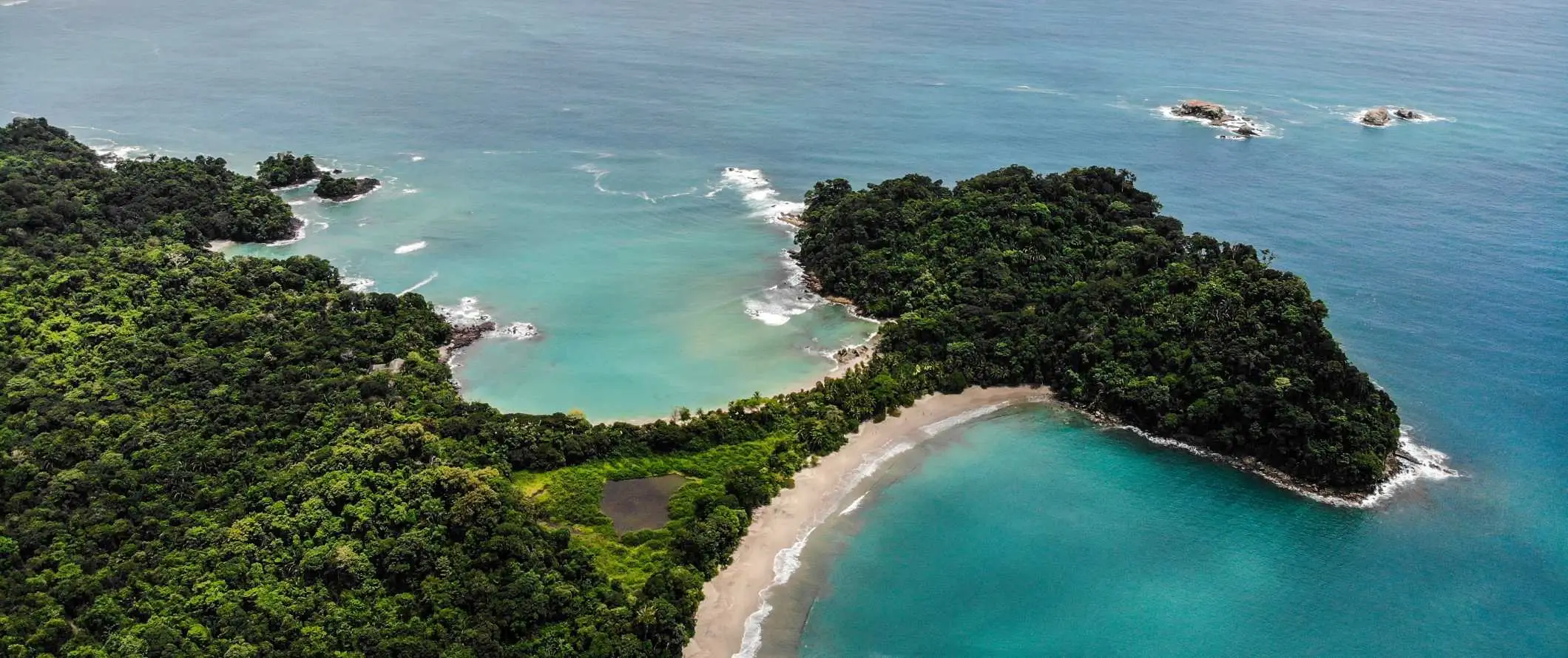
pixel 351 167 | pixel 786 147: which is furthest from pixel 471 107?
pixel 786 147

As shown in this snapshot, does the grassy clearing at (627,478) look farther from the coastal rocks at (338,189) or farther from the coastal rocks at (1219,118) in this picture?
the coastal rocks at (1219,118)

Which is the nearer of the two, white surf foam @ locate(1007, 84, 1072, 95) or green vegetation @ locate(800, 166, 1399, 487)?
green vegetation @ locate(800, 166, 1399, 487)

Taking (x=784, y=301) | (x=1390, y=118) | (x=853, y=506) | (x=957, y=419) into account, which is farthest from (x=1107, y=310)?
(x=1390, y=118)

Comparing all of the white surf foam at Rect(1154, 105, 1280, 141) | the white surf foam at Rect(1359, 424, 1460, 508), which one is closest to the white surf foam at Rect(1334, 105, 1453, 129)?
the white surf foam at Rect(1154, 105, 1280, 141)

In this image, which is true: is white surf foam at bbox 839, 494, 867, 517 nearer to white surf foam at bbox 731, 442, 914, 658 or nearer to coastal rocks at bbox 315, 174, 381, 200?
white surf foam at bbox 731, 442, 914, 658

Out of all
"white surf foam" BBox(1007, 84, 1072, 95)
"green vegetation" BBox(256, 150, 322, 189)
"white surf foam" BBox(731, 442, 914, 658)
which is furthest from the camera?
"white surf foam" BBox(1007, 84, 1072, 95)

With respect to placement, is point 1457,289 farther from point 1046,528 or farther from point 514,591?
point 514,591

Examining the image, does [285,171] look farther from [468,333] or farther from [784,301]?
[784,301]
